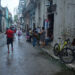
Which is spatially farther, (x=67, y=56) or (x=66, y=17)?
(x=66, y=17)

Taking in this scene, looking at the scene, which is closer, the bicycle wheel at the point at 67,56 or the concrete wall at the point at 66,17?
the bicycle wheel at the point at 67,56

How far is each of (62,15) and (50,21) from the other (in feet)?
14.9

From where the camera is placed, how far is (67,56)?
27.3 ft

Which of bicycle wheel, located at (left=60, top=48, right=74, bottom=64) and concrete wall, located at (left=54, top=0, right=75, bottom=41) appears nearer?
bicycle wheel, located at (left=60, top=48, right=74, bottom=64)

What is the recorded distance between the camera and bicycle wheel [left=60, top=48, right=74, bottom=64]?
804 cm

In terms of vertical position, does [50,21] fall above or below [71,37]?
above

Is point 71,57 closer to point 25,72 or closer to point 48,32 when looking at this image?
point 25,72

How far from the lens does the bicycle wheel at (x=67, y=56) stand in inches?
316

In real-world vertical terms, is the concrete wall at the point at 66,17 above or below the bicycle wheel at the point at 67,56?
above

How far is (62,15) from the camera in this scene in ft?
37.0

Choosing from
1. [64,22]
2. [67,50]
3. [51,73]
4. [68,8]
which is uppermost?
[68,8]

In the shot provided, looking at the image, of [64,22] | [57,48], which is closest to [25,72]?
[57,48]

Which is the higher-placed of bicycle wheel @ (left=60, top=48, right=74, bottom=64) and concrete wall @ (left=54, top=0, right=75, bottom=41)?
Answer: concrete wall @ (left=54, top=0, right=75, bottom=41)

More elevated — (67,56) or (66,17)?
(66,17)
